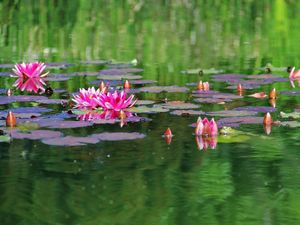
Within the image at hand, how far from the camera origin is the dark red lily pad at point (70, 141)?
460 cm

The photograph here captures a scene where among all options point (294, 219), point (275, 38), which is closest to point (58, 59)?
point (275, 38)

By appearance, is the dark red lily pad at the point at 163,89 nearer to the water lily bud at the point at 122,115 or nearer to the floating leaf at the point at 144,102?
the floating leaf at the point at 144,102

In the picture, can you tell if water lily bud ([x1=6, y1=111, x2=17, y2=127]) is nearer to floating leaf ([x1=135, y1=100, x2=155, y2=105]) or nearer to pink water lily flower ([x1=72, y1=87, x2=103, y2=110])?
pink water lily flower ([x1=72, y1=87, x2=103, y2=110])

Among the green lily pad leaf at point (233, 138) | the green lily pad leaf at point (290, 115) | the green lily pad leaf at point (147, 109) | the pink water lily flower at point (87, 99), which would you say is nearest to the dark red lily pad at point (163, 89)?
the green lily pad leaf at point (147, 109)

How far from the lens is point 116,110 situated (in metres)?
5.54

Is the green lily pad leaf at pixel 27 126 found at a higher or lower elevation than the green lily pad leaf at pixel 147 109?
lower

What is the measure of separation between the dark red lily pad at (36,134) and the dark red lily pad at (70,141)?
0.07 metres

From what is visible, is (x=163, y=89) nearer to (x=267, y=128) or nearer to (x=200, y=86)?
(x=200, y=86)

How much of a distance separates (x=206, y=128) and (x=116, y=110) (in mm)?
870

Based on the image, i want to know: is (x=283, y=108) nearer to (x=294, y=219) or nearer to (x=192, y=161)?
(x=192, y=161)

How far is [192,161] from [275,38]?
6.29m

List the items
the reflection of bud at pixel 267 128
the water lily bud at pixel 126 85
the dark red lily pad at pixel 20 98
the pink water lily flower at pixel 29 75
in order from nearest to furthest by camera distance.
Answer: the reflection of bud at pixel 267 128, the dark red lily pad at pixel 20 98, the water lily bud at pixel 126 85, the pink water lily flower at pixel 29 75

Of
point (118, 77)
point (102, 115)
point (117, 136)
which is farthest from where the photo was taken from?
point (118, 77)

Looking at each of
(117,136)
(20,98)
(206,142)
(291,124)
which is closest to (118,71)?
(20,98)
